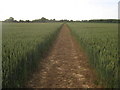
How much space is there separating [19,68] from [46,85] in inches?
42.9

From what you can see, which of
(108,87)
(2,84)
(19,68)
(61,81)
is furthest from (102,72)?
(2,84)

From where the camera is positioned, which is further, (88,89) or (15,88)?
(88,89)

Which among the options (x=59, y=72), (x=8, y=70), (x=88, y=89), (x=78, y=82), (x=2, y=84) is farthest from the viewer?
(x=59, y=72)

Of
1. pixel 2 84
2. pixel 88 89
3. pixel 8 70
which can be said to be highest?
pixel 8 70

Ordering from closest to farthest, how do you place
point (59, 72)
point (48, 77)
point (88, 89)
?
point (88, 89) < point (48, 77) < point (59, 72)

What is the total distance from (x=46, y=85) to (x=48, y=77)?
702mm

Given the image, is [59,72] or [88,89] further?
[59,72]

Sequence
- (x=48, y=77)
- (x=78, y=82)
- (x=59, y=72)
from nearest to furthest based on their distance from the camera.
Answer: (x=78, y=82)
(x=48, y=77)
(x=59, y=72)

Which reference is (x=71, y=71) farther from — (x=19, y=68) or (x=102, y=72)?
(x=19, y=68)

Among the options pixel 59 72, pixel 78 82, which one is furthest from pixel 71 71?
pixel 78 82

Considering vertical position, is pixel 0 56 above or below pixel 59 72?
above

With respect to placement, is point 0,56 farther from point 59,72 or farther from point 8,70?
point 59,72

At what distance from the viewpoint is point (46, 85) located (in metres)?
5.01

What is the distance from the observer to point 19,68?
4.93 metres
